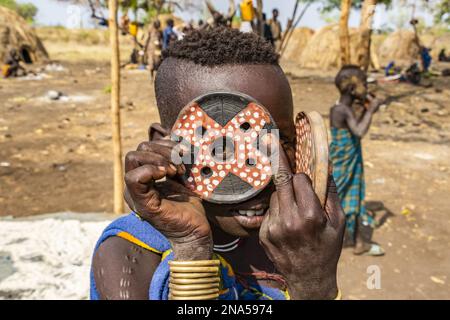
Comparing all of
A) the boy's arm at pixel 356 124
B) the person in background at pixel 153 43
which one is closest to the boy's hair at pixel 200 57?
the boy's arm at pixel 356 124

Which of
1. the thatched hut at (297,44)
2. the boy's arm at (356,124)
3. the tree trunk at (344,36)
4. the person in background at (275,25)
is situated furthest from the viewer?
the thatched hut at (297,44)

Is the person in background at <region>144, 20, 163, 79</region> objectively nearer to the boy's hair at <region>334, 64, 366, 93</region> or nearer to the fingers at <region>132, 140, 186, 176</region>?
the boy's hair at <region>334, 64, 366, 93</region>

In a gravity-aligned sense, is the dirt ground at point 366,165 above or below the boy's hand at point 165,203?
below

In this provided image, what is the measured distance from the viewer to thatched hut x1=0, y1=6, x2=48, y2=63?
66.1 feet

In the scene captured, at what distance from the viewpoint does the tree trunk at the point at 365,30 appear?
23.3 feet

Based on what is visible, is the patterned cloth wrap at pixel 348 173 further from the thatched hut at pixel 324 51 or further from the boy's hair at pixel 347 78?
the thatched hut at pixel 324 51

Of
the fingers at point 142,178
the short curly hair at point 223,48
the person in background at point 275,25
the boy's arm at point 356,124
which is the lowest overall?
the boy's arm at point 356,124

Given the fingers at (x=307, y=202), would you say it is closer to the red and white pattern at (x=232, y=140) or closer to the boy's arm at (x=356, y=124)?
the red and white pattern at (x=232, y=140)

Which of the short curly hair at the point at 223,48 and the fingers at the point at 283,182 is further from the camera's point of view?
the short curly hair at the point at 223,48

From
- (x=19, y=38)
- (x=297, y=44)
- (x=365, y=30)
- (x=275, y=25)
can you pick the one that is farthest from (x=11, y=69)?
(x=297, y=44)

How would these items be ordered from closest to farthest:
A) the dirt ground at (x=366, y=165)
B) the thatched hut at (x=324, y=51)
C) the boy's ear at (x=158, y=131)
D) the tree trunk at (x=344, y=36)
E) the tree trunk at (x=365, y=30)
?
the boy's ear at (x=158, y=131)
the dirt ground at (x=366, y=165)
the tree trunk at (x=365, y=30)
the tree trunk at (x=344, y=36)
the thatched hut at (x=324, y=51)

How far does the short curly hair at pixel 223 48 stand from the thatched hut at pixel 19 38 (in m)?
20.9

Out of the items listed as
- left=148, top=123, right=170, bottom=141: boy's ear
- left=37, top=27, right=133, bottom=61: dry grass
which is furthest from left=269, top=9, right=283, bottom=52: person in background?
left=37, top=27, right=133, bottom=61: dry grass
